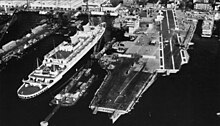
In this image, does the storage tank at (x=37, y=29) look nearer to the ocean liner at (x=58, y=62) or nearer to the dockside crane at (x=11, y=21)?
the dockside crane at (x=11, y=21)

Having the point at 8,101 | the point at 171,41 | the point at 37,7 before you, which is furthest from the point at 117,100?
the point at 37,7

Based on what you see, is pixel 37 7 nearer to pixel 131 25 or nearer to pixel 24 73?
pixel 131 25

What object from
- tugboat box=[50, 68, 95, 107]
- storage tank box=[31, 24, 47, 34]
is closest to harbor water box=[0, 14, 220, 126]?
tugboat box=[50, 68, 95, 107]

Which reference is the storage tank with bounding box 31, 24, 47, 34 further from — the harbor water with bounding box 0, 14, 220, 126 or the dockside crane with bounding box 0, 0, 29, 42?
the harbor water with bounding box 0, 14, 220, 126

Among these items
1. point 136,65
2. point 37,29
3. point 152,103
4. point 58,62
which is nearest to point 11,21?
point 37,29

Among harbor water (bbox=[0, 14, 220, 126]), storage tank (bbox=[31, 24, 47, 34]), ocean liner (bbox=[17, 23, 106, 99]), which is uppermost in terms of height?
storage tank (bbox=[31, 24, 47, 34])

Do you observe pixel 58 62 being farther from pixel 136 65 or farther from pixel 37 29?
pixel 37 29

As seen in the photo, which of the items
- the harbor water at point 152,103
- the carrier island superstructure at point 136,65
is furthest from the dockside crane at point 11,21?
the carrier island superstructure at point 136,65
